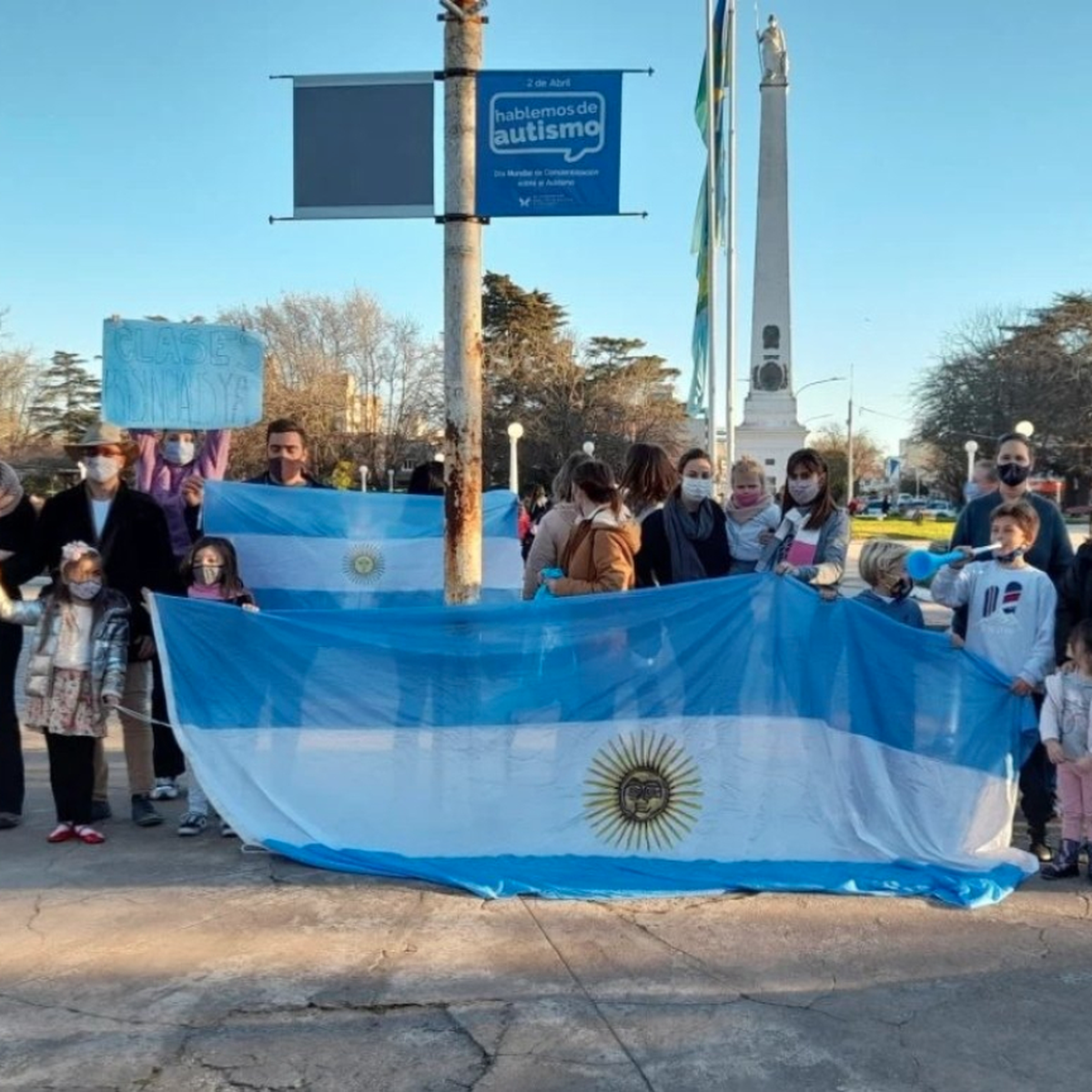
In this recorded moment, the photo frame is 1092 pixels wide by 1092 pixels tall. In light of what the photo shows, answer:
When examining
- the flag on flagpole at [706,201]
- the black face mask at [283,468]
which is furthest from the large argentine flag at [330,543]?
the flag on flagpole at [706,201]

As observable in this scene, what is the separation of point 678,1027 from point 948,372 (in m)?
58.9

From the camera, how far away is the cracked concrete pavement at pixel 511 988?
126 inches

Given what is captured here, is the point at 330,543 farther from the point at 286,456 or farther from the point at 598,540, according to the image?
the point at 598,540

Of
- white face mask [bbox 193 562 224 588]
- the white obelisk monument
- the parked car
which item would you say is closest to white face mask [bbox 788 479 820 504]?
white face mask [bbox 193 562 224 588]

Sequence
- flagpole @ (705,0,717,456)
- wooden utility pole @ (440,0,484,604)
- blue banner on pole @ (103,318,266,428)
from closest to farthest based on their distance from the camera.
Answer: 1. wooden utility pole @ (440,0,484,604)
2. blue banner on pole @ (103,318,266,428)
3. flagpole @ (705,0,717,456)

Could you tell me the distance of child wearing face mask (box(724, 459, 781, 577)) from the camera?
18.9 ft

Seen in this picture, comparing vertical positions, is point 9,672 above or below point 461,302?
below

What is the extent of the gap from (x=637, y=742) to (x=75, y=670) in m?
2.76

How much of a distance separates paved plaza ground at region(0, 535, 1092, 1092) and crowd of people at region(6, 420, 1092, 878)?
711 millimetres

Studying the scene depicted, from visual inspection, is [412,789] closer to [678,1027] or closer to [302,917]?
[302,917]

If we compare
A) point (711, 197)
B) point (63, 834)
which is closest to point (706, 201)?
point (711, 197)

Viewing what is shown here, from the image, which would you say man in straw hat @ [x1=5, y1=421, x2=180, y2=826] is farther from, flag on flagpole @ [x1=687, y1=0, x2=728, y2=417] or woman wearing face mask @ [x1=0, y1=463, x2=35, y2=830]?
flag on flagpole @ [x1=687, y1=0, x2=728, y2=417]

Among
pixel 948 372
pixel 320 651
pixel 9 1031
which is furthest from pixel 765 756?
pixel 948 372

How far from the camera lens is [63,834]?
5.29 m
